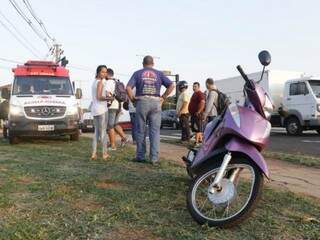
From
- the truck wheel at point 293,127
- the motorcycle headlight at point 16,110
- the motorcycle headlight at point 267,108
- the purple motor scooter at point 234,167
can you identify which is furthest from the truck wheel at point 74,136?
the motorcycle headlight at point 267,108

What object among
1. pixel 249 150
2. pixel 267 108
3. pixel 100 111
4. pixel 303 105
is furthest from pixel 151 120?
pixel 303 105

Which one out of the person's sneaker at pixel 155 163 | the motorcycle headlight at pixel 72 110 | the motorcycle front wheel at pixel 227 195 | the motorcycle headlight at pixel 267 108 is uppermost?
the motorcycle headlight at pixel 267 108

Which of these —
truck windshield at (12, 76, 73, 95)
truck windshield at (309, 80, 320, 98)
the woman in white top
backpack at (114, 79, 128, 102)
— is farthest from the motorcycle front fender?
truck windshield at (309, 80, 320, 98)

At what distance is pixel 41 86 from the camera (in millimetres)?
14719

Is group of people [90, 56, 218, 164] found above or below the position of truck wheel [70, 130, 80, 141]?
above

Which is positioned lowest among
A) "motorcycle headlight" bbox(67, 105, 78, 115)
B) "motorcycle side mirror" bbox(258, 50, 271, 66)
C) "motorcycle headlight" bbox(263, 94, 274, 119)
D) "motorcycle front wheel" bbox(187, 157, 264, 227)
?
"motorcycle front wheel" bbox(187, 157, 264, 227)

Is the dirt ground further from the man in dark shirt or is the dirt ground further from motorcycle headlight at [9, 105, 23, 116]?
motorcycle headlight at [9, 105, 23, 116]

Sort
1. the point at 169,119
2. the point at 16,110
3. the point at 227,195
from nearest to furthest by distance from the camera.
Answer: the point at 227,195, the point at 16,110, the point at 169,119

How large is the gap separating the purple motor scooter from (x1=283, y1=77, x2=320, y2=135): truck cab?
52.5 ft

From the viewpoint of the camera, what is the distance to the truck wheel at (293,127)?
2080 centimetres

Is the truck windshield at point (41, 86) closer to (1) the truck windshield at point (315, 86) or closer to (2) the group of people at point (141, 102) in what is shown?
(2) the group of people at point (141, 102)

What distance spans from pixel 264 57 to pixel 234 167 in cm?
114

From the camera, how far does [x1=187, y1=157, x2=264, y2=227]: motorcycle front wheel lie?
176 inches

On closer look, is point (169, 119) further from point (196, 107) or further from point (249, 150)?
point (249, 150)
